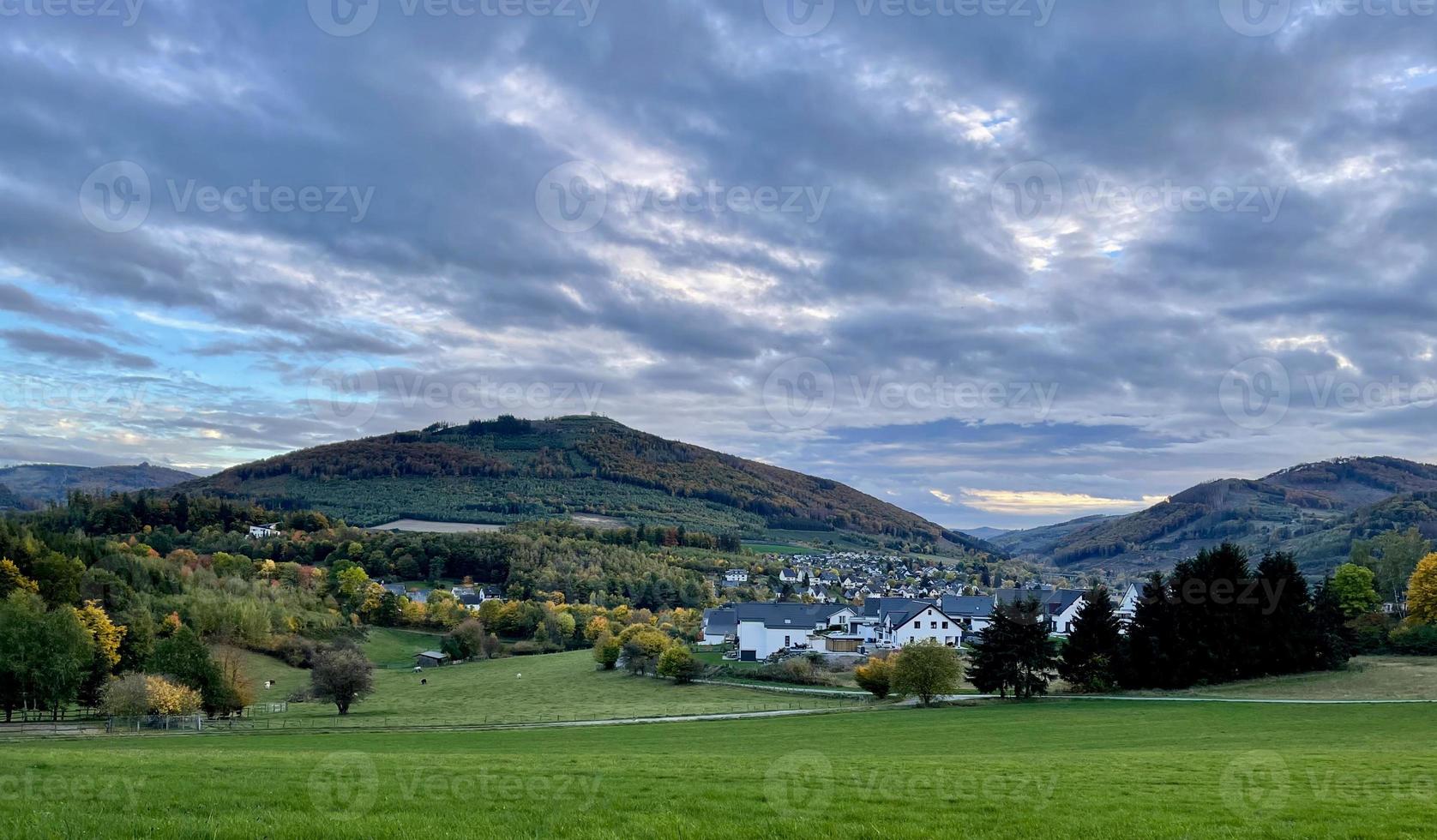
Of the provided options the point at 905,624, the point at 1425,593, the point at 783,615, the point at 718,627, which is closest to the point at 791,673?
the point at 905,624

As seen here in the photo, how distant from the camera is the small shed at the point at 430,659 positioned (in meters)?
102

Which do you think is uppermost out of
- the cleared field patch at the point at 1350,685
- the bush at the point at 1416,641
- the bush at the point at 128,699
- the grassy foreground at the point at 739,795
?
the grassy foreground at the point at 739,795

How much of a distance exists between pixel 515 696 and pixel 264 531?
4534 inches

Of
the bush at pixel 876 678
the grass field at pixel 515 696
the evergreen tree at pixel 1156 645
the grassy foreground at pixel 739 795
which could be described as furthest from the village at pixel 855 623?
the grassy foreground at pixel 739 795

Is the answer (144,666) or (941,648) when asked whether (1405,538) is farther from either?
(144,666)

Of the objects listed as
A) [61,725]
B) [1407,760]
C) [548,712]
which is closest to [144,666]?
[61,725]

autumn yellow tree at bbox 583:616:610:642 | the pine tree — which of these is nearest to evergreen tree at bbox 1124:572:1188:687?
the pine tree

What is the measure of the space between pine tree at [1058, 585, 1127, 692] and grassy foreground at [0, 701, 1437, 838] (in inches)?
1085

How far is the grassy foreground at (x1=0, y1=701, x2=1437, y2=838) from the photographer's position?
1002 centimetres

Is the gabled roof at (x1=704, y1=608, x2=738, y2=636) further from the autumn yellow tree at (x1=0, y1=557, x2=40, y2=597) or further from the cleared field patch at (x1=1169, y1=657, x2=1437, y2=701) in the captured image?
the autumn yellow tree at (x1=0, y1=557, x2=40, y2=597)

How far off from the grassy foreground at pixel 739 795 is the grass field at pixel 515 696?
117 feet

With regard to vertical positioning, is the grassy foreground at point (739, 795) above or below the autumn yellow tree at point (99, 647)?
above

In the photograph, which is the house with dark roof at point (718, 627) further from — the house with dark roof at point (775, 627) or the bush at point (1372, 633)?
the bush at point (1372, 633)

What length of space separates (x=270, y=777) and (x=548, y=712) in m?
45.2
